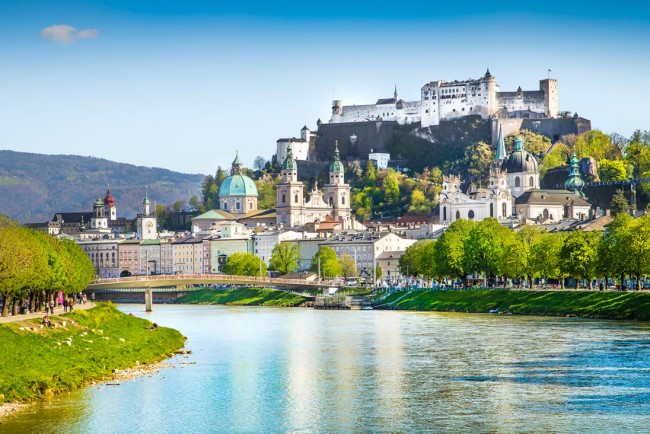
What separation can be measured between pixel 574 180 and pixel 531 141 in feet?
45.1

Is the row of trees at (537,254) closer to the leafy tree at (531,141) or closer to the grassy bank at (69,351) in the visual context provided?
the grassy bank at (69,351)

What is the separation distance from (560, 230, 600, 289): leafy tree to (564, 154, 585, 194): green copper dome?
6378 cm

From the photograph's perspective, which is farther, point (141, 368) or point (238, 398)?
point (141, 368)

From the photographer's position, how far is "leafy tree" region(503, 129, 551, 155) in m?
154

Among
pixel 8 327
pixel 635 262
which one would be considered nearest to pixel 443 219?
pixel 635 262

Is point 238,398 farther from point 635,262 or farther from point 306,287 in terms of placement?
point 306,287

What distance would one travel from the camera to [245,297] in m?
108

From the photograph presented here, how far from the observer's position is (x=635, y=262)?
67438mm

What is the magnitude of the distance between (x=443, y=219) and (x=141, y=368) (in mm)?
94134

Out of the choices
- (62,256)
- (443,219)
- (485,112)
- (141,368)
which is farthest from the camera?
(485,112)

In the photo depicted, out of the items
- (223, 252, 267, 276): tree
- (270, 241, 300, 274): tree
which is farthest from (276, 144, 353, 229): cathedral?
(223, 252, 267, 276): tree

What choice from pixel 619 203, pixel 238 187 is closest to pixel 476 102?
pixel 238 187

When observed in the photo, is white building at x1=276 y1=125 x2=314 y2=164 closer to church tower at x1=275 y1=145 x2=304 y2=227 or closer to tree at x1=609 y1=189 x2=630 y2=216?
church tower at x1=275 y1=145 x2=304 y2=227

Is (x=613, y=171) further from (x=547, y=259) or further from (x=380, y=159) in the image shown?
(x=547, y=259)
